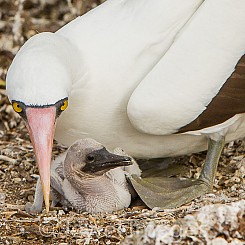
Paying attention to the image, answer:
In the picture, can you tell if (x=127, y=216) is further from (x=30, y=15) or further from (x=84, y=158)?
(x=30, y=15)

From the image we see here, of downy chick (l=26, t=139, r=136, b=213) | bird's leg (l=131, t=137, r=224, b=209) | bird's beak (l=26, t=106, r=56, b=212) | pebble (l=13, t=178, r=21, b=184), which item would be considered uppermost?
bird's beak (l=26, t=106, r=56, b=212)

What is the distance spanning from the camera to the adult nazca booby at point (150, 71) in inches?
240

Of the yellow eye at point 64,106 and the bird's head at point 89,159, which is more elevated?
the yellow eye at point 64,106

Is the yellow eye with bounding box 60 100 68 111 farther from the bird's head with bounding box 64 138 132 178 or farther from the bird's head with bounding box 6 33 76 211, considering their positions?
the bird's head with bounding box 64 138 132 178

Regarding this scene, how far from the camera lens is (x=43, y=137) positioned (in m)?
5.75

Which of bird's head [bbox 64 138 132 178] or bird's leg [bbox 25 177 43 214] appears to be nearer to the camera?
bird's head [bbox 64 138 132 178]

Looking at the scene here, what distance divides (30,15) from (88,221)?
3908mm

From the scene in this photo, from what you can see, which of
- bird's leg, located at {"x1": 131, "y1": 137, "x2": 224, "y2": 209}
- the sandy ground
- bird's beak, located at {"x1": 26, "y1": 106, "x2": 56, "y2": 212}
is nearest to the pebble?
the sandy ground

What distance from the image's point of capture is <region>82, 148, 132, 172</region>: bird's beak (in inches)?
233

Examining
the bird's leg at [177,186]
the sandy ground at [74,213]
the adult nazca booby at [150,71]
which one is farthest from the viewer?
the bird's leg at [177,186]

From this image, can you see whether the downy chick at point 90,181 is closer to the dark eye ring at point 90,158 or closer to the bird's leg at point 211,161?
the dark eye ring at point 90,158

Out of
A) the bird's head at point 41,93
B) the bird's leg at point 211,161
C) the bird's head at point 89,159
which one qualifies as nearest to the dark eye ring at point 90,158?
the bird's head at point 89,159

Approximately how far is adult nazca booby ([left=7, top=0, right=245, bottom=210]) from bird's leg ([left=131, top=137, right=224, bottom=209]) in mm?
10

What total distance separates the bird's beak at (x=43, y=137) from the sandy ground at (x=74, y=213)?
0.27m
